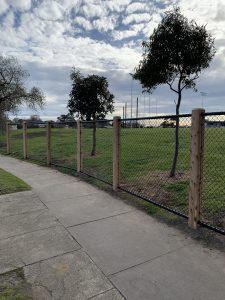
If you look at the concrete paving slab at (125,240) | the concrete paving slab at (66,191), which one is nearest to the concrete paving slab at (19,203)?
the concrete paving slab at (66,191)

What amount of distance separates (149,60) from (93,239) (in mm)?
4691

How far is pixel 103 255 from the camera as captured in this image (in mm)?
3357

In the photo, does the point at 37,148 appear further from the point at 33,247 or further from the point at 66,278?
the point at 66,278

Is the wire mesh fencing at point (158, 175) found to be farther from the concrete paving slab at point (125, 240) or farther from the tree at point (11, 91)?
the tree at point (11, 91)

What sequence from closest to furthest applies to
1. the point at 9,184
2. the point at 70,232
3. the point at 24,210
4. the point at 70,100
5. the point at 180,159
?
the point at 70,232 < the point at 24,210 < the point at 9,184 < the point at 180,159 < the point at 70,100

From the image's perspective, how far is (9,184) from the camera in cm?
675

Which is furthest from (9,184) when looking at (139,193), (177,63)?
(177,63)

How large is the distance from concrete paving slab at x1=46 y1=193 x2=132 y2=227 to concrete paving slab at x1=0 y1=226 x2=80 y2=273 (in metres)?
0.45

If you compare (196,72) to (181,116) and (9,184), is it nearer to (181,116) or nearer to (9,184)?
(181,116)

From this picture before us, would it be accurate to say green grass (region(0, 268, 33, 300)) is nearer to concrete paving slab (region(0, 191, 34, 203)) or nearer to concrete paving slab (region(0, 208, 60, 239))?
concrete paving slab (region(0, 208, 60, 239))

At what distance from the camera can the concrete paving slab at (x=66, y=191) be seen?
588 centimetres

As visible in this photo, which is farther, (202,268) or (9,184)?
(9,184)


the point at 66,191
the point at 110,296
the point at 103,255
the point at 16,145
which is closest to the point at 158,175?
the point at 66,191

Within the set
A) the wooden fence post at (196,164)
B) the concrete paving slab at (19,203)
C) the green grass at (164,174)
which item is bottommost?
the concrete paving slab at (19,203)
